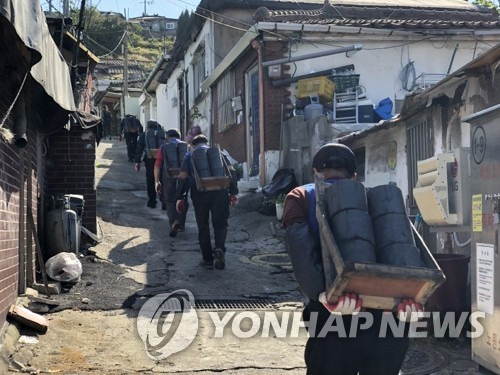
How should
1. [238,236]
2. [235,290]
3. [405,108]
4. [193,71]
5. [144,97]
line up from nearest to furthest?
[235,290]
[405,108]
[238,236]
[193,71]
[144,97]

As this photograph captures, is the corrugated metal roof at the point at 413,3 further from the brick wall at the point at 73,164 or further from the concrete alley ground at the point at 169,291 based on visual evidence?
the brick wall at the point at 73,164

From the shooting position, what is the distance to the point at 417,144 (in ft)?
25.7

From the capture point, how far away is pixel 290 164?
12.0m

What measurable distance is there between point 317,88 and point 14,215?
7.69m

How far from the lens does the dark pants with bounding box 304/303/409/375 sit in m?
2.96

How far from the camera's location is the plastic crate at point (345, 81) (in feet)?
40.5

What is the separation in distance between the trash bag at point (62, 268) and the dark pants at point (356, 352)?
430 cm

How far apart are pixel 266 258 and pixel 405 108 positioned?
2.77 m

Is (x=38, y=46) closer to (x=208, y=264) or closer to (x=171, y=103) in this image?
(x=208, y=264)

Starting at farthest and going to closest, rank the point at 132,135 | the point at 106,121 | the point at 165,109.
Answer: the point at 106,121, the point at 165,109, the point at 132,135

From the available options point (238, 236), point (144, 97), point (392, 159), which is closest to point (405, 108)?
point (392, 159)

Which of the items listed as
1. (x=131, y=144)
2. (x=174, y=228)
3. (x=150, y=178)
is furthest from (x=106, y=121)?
(x=174, y=228)

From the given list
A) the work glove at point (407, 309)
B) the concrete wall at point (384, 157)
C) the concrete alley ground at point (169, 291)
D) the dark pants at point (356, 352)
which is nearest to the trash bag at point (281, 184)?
the concrete alley ground at point (169, 291)

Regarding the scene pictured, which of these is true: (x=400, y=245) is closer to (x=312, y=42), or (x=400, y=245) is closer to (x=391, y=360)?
(x=391, y=360)
